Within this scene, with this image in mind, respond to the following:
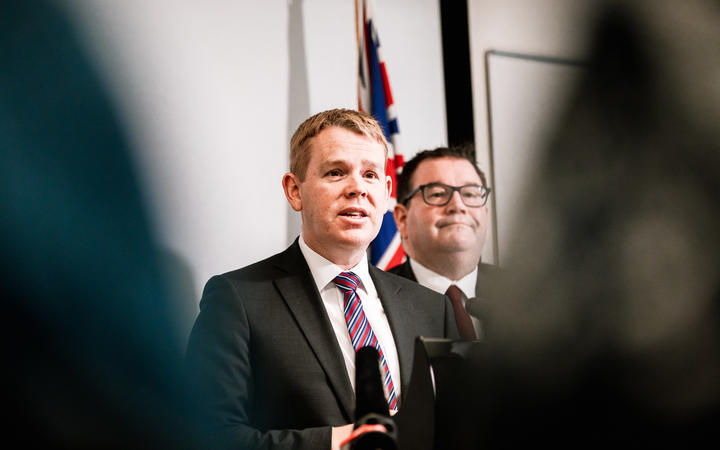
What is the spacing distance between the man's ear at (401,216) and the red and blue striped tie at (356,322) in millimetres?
782

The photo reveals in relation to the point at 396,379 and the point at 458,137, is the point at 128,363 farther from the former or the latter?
the point at 458,137

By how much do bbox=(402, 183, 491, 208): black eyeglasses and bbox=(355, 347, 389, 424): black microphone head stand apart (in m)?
1.50

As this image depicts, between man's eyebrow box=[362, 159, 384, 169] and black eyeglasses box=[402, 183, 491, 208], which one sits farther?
black eyeglasses box=[402, 183, 491, 208]

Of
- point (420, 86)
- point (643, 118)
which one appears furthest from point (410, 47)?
point (643, 118)

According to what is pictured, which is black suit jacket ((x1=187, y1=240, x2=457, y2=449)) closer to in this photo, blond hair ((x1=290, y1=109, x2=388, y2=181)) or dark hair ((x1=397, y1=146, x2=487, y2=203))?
blond hair ((x1=290, y1=109, x2=388, y2=181))

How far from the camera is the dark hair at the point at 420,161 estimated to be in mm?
2000

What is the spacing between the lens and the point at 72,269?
7.8 inches

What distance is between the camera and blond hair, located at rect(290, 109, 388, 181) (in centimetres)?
132

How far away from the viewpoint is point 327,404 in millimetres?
1105

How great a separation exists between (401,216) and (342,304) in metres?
0.83

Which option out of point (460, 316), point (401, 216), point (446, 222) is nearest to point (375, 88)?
point (401, 216)

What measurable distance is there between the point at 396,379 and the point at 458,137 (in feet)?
4.88

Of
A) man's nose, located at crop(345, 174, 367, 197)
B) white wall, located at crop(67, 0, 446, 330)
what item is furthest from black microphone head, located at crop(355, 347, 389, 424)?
white wall, located at crop(67, 0, 446, 330)

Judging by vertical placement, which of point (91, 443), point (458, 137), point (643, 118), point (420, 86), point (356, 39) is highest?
point (356, 39)
